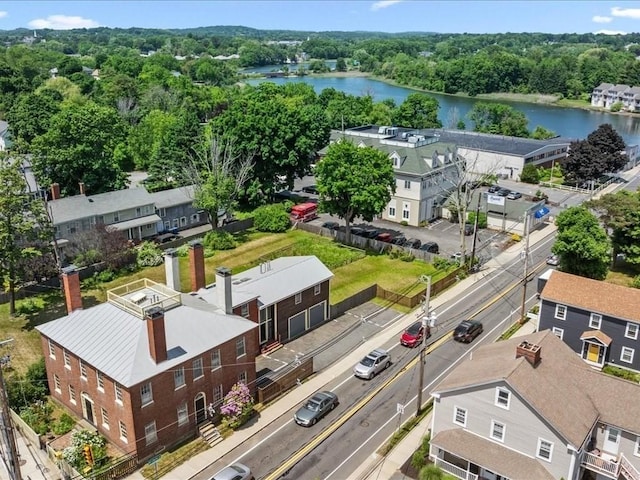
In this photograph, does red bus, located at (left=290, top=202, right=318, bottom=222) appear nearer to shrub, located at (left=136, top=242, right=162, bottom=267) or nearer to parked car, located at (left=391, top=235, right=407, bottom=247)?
parked car, located at (left=391, top=235, right=407, bottom=247)

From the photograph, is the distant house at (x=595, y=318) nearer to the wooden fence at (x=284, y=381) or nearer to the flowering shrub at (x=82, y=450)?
the wooden fence at (x=284, y=381)

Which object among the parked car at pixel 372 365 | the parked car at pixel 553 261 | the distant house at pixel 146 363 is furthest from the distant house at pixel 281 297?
the parked car at pixel 553 261

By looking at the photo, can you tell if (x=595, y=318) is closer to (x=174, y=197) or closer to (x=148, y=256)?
(x=148, y=256)

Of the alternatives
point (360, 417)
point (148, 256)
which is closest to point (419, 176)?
point (148, 256)

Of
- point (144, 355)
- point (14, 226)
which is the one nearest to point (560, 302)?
point (144, 355)

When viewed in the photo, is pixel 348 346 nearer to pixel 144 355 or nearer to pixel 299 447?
pixel 299 447

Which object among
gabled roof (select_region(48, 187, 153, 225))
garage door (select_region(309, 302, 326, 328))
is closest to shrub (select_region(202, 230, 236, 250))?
gabled roof (select_region(48, 187, 153, 225))
